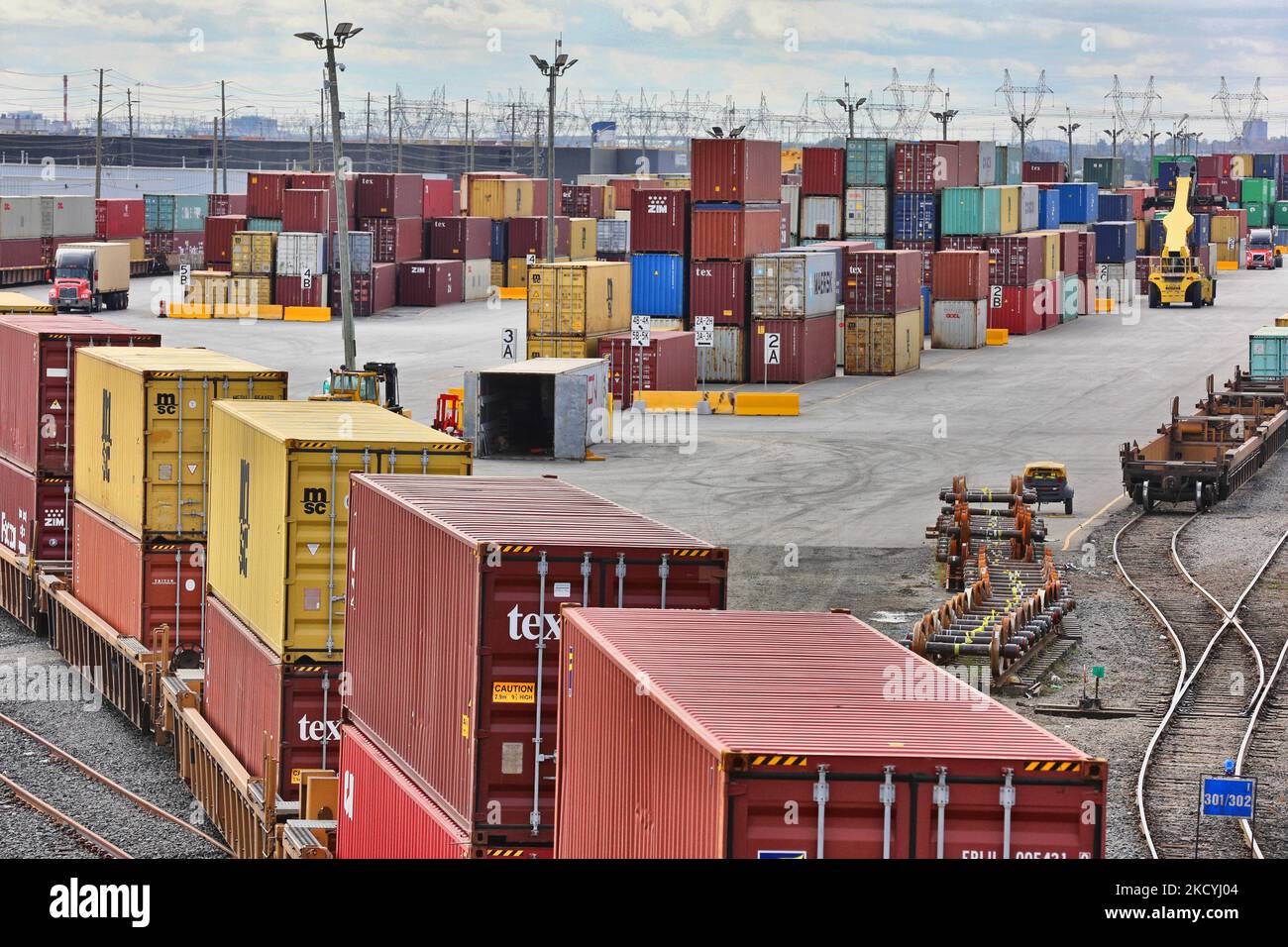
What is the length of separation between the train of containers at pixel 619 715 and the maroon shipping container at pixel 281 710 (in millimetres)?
1298

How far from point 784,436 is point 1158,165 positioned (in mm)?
104652

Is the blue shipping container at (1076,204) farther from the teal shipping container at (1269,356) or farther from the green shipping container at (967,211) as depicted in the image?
the teal shipping container at (1269,356)

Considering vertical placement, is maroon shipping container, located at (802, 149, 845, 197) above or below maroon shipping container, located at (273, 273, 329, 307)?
above

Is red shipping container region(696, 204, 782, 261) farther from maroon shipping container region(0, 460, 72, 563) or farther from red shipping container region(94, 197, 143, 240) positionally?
red shipping container region(94, 197, 143, 240)

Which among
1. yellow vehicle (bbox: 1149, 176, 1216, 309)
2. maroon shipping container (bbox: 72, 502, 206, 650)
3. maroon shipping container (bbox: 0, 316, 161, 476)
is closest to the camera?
maroon shipping container (bbox: 72, 502, 206, 650)

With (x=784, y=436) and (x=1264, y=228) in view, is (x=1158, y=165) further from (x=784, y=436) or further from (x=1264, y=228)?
(x=784, y=436)

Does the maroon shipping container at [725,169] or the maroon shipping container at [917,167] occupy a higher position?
the maroon shipping container at [917,167]

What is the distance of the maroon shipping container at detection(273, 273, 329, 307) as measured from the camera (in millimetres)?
89000

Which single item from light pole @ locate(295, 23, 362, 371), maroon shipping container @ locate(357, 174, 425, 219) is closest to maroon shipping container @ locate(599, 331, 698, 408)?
light pole @ locate(295, 23, 362, 371)

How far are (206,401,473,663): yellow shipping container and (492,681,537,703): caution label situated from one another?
16.7ft

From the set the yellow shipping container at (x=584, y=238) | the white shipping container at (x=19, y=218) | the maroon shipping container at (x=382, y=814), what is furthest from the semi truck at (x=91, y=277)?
the maroon shipping container at (x=382, y=814)

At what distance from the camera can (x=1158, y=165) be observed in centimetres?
14862

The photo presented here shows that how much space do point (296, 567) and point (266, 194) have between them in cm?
7610

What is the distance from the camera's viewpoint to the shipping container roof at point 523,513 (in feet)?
48.1
